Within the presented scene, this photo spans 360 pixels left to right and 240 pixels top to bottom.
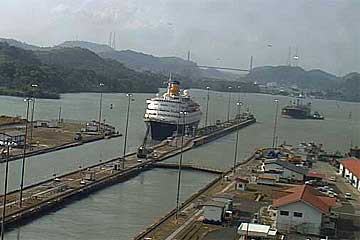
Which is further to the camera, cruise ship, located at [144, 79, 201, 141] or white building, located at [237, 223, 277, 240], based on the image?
cruise ship, located at [144, 79, 201, 141]

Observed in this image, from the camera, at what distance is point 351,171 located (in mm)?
6996

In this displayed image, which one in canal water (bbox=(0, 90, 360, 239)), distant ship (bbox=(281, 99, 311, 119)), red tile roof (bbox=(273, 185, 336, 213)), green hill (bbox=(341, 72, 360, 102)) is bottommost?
canal water (bbox=(0, 90, 360, 239))

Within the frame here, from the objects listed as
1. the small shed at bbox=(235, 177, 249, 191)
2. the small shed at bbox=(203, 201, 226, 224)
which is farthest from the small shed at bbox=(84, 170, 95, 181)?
the small shed at bbox=(203, 201, 226, 224)

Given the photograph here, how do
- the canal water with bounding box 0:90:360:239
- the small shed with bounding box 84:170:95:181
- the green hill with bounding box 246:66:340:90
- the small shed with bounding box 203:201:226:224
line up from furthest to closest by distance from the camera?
the green hill with bounding box 246:66:340:90
the small shed with bounding box 84:170:95:181
the canal water with bounding box 0:90:360:239
the small shed with bounding box 203:201:226:224

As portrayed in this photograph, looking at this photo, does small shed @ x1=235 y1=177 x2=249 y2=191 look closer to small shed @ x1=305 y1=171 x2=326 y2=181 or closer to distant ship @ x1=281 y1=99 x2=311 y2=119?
small shed @ x1=305 y1=171 x2=326 y2=181

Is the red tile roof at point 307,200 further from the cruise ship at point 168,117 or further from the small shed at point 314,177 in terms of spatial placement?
the cruise ship at point 168,117

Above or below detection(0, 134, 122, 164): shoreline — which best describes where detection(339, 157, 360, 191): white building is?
above

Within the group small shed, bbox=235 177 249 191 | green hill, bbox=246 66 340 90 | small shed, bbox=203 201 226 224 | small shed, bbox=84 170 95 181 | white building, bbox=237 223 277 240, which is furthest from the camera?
green hill, bbox=246 66 340 90

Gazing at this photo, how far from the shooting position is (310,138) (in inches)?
511

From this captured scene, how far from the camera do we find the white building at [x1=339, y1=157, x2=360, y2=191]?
21.8ft

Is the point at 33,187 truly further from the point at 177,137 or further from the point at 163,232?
the point at 177,137

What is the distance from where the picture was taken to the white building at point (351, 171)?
6.63 metres

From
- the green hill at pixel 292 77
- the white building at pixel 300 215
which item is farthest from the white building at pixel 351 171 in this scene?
the green hill at pixel 292 77

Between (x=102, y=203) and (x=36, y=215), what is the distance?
0.90 metres
